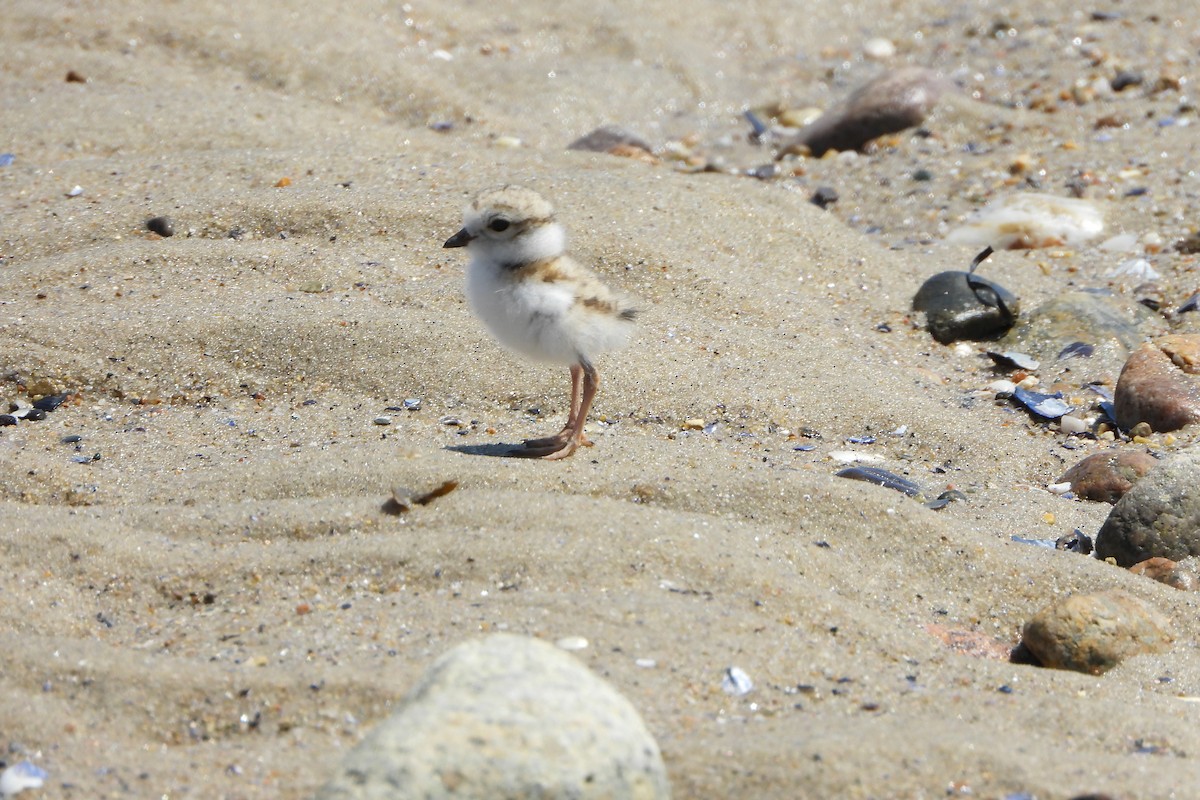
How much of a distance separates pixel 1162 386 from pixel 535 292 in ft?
8.05

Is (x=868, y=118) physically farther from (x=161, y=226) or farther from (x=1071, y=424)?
(x=161, y=226)

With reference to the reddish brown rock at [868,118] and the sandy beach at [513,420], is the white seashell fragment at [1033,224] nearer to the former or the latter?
the sandy beach at [513,420]

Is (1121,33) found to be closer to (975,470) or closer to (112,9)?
(975,470)

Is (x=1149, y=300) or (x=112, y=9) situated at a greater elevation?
(x=112, y=9)

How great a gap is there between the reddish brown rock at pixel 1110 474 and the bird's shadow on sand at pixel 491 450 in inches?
75.6

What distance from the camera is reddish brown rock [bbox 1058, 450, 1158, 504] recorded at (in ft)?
14.2

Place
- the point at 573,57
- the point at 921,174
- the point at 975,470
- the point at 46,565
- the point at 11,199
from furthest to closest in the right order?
→ the point at 573,57
the point at 921,174
the point at 11,199
the point at 975,470
the point at 46,565

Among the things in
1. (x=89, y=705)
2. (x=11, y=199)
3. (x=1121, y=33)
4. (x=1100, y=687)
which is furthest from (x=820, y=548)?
(x=1121, y=33)

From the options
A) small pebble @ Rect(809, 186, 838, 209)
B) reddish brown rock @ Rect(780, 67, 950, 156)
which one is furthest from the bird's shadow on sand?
reddish brown rock @ Rect(780, 67, 950, 156)

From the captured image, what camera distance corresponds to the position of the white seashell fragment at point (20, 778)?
8.31ft

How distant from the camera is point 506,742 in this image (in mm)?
2314

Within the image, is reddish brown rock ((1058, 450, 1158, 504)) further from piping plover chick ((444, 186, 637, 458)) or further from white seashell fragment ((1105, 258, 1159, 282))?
white seashell fragment ((1105, 258, 1159, 282))

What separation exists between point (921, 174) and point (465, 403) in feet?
12.2

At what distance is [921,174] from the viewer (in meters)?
7.29
